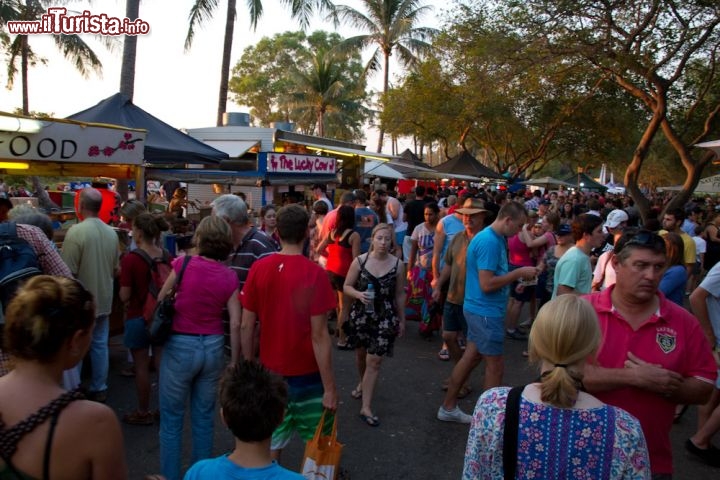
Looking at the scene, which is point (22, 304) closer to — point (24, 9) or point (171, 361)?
point (171, 361)

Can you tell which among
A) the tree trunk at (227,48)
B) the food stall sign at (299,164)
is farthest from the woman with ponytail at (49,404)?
the tree trunk at (227,48)

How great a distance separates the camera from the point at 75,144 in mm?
5867

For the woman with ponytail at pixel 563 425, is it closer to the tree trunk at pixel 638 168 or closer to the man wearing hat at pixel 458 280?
the man wearing hat at pixel 458 280

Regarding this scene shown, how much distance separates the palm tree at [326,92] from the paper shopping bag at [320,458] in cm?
3428

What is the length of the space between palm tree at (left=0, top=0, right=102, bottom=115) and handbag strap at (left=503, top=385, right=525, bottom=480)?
27.4m

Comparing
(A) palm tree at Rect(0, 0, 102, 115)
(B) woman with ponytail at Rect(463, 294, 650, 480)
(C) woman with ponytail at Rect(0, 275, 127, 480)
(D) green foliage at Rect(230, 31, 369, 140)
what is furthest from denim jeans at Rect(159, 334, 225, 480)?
(D) green foliage at Rect(230, 31, 369, 140)

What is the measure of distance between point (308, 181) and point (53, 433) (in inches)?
397

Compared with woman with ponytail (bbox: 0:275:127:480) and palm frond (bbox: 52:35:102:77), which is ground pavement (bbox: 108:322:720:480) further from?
palm frond (bbox: 52:35:102:77)

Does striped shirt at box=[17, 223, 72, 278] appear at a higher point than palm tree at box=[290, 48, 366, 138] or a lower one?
lower

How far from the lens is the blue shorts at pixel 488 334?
4125mm

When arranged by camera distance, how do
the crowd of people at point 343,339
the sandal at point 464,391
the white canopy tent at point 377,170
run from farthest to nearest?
1. the white canopy tent at point 377,170
2. the sandal at point 464,391
3. the crowd of people at point 343,339

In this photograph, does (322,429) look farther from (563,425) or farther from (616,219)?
(616,219)

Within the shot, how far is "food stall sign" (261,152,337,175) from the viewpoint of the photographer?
9.86m

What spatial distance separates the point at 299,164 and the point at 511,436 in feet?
31.5
